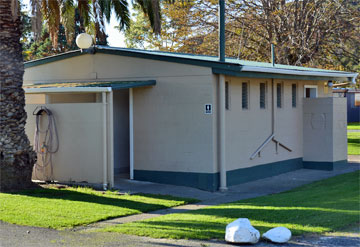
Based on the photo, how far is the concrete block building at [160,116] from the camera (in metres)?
13.3

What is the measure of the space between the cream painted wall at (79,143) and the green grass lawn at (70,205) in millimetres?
697

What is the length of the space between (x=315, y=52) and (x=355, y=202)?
52.8 ft

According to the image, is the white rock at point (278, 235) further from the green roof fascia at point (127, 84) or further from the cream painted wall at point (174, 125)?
the green roof fascia at point (127, 84)

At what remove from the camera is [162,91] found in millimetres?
13984

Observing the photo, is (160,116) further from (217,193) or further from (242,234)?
(242,234)

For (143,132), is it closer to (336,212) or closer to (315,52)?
(336,212)

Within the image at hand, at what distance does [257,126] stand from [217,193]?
3.00 meters

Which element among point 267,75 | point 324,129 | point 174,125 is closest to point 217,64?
point 174,125

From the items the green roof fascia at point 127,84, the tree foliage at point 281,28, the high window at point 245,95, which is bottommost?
the high window at point 245,95

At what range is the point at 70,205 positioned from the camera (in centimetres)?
1071

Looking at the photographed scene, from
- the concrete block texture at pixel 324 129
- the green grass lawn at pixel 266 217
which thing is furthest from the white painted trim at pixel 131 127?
the concrete block texture at pixel 324 129

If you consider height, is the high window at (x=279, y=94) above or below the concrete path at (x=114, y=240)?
above

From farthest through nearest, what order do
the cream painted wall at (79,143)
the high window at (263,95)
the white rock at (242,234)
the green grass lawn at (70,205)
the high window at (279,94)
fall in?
the high window at (279,94) → the high window at (263,95) → the cream painted wall at (79,143) → the green grass lawn at (70,205) → the white rock at (242,234)

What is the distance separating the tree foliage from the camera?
25.3m
